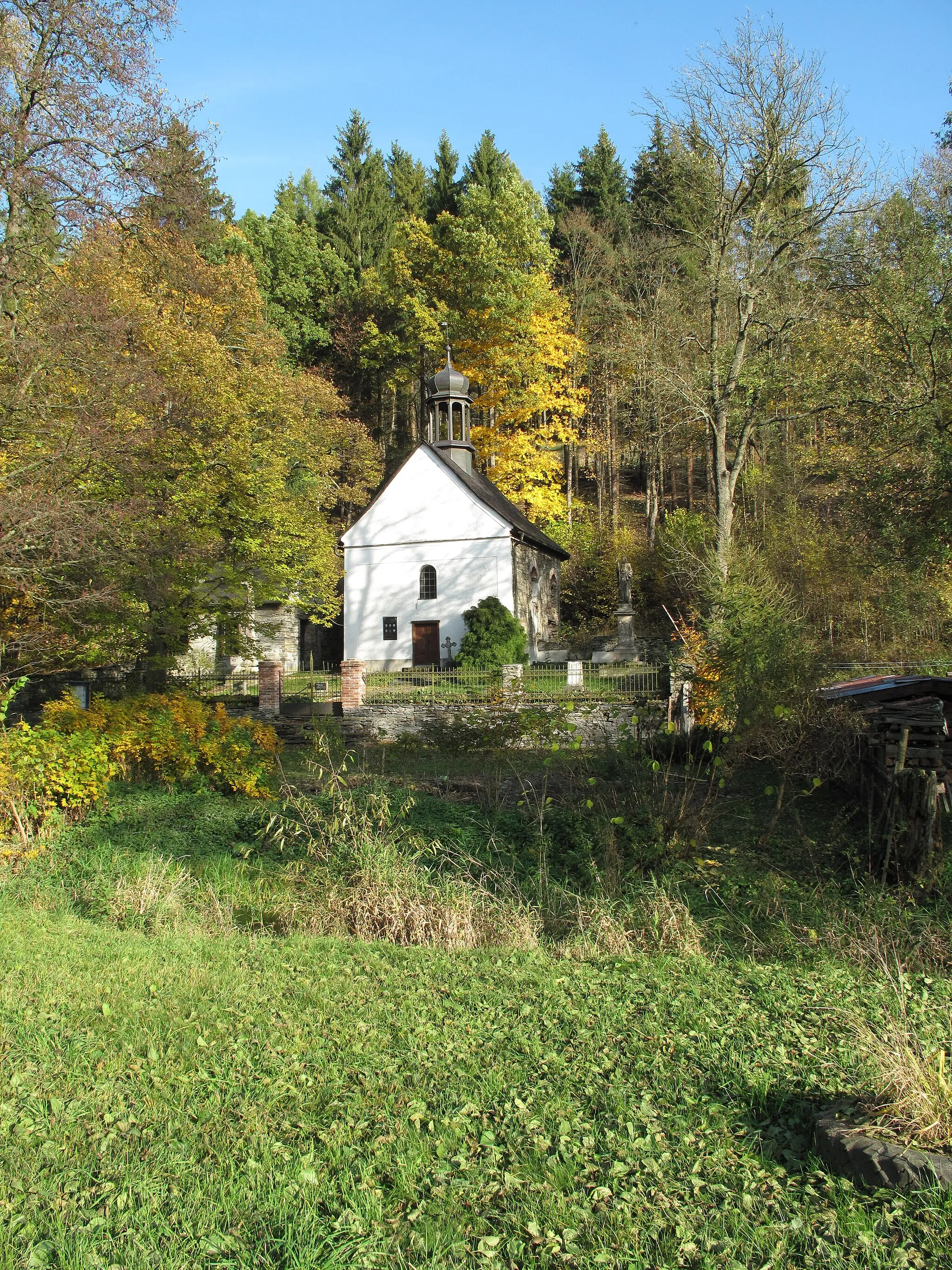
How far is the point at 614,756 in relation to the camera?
11.9m

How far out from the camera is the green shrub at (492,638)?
26.7m

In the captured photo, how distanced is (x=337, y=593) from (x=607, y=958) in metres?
30.3

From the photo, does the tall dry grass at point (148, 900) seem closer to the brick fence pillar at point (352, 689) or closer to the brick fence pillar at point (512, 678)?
the brick fence pillar at point (512, 678)

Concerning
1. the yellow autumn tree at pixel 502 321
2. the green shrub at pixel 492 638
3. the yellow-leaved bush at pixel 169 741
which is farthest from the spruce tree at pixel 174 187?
the yellow autumn tree at pixel 502 321

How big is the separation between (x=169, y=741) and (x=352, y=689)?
7.83 m

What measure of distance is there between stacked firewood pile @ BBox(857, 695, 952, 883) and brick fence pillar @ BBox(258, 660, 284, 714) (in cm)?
1328

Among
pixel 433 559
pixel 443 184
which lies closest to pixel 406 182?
pixel 443 184

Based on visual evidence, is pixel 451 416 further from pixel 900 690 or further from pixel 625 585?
pixel 900 690

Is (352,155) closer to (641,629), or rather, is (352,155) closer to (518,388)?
(518,388)

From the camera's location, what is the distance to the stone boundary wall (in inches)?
530

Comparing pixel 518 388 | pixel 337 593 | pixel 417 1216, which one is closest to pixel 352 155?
pixel 518 388

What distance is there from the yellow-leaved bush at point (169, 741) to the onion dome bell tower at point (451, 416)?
21303mm

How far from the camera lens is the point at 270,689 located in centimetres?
1920

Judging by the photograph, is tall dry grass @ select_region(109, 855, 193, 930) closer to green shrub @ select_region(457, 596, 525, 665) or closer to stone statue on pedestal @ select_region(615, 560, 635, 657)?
green shrub @ select_region(457, 596, 525, 665)
